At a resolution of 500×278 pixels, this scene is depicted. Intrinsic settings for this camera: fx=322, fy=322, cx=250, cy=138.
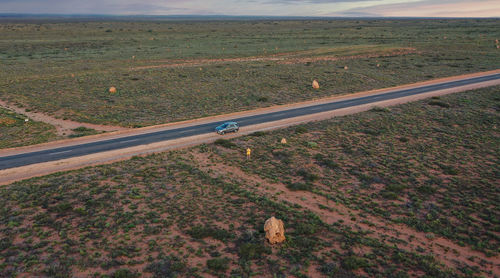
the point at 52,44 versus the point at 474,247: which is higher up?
the point at 52,44

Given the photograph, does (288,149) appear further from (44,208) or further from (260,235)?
(44,208)

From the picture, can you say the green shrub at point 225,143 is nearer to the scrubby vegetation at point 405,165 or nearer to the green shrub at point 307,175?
the scrubby vegetation at point 405,165

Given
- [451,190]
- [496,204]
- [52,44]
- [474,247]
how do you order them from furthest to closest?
[52,44] < [451,190] < [496,204] < [474,247]

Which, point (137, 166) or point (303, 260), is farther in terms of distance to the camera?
point (137, 166)

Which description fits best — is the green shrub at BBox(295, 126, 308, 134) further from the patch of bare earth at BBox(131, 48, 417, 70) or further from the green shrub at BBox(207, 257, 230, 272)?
the patch of bare earth at BBox(131, 48, 417, 70)

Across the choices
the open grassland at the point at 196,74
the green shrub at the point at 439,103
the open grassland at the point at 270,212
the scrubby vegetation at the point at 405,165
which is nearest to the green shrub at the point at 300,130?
the scrubby vegetation at the point at 405,165

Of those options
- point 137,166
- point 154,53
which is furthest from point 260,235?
point 154,53

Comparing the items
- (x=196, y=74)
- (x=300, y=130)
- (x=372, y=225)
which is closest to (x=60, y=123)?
(x=300, y=130)

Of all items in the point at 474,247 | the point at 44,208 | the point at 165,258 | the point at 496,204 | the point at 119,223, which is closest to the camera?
the point at 165,258
